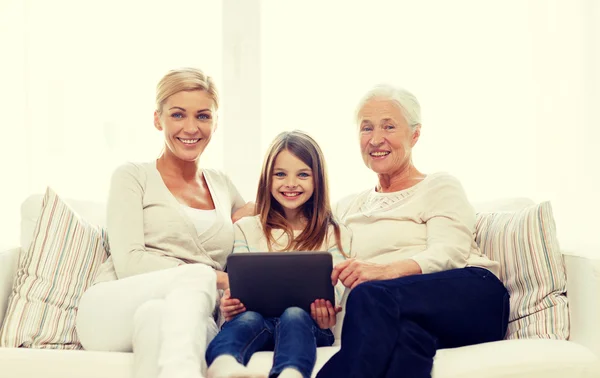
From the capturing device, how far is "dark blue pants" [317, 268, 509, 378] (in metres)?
1.51

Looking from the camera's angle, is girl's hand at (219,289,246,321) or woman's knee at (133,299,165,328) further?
girl's hand at (219,289,246,321)

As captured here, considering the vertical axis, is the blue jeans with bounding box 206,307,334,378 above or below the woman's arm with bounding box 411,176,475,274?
below

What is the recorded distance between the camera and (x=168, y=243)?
2057 millimetres

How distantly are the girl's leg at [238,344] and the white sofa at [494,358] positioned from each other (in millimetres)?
43

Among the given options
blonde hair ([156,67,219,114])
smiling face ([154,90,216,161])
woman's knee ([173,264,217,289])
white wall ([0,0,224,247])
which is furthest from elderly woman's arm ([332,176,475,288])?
white wall ([0,0,224,247])

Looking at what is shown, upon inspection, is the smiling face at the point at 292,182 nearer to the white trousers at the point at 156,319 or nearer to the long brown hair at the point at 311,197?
the long brown hair at the point at 311,197

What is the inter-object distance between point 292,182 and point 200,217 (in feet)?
1.06

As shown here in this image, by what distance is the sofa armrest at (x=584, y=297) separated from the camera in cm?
176

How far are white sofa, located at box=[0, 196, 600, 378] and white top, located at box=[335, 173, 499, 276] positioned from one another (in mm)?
302

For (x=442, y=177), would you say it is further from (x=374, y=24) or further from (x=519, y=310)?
(x=374, y=24)

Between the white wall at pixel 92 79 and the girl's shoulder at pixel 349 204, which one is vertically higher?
the white wall at pixel 92 79

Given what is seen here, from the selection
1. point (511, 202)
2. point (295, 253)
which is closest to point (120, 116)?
point (295, 253)

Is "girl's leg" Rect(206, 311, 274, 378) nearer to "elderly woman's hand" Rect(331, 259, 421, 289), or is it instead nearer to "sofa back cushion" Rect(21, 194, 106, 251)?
"elderly woman's hand" Rect(331, 259, 421, 289)

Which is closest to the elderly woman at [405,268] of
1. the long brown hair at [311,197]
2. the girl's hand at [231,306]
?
the long brown hair at [311,197]
